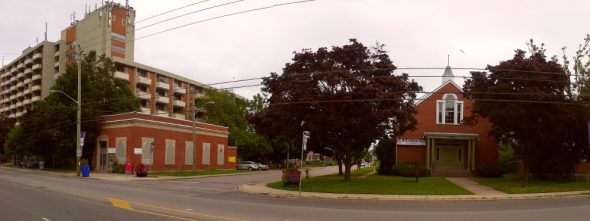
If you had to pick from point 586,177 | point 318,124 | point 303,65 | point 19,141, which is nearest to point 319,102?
point 318,124

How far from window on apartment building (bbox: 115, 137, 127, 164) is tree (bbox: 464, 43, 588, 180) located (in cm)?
3129

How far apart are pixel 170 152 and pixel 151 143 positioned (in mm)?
3113

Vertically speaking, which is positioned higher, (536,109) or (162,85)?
(162,85)

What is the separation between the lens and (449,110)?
43750 mm

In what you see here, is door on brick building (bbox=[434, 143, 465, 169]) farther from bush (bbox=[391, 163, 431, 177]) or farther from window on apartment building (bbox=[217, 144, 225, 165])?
window on apartment building (bbox=[217, 144, 225, 165])

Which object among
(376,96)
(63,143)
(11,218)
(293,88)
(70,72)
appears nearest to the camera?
(11,218)

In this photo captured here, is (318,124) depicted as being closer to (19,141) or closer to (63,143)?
(63,143)

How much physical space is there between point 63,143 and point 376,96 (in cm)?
3900

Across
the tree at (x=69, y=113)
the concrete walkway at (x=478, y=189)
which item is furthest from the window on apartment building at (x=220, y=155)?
the concrete walkway at (x=478, y=189)

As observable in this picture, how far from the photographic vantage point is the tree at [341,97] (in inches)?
1110

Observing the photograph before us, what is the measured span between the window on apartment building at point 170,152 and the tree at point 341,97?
A: 23193 millimetres

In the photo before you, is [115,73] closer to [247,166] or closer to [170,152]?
[247,166]

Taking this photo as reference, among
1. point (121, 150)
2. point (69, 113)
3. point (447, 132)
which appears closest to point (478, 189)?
point (447, 132)

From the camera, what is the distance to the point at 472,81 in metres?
34.5
